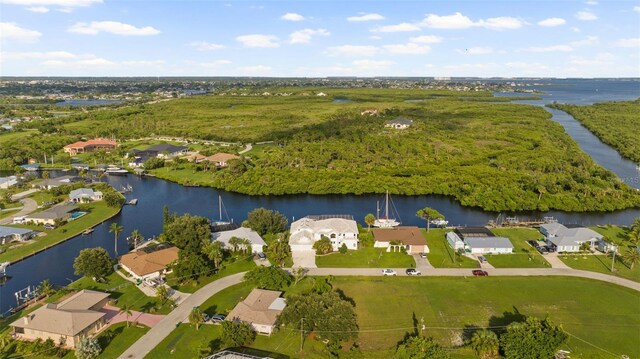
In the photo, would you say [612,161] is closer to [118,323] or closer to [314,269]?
[314,269]

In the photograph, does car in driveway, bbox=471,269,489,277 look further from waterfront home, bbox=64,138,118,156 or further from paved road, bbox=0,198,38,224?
waterfront home, bbox=64,138,118,156

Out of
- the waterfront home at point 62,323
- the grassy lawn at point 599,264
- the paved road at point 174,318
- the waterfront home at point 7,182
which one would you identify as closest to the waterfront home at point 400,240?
the grassy lawn at point 599,264

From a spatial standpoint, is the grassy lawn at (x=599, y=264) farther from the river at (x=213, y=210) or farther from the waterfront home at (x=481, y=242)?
the river at (x=213, y=210)

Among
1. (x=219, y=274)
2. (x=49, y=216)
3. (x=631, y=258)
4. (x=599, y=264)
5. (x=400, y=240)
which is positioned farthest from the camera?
(x=49, y=216)

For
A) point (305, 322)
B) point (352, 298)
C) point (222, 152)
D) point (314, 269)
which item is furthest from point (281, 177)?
point (305, 322)

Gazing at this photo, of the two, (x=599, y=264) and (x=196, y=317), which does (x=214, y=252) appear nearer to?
(x=196, y=317)

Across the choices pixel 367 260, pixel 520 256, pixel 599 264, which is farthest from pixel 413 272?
pixel 599 264

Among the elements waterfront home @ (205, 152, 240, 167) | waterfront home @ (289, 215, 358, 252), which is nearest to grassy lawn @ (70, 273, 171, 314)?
waterfront home @ (289, 215, 358, 252)
